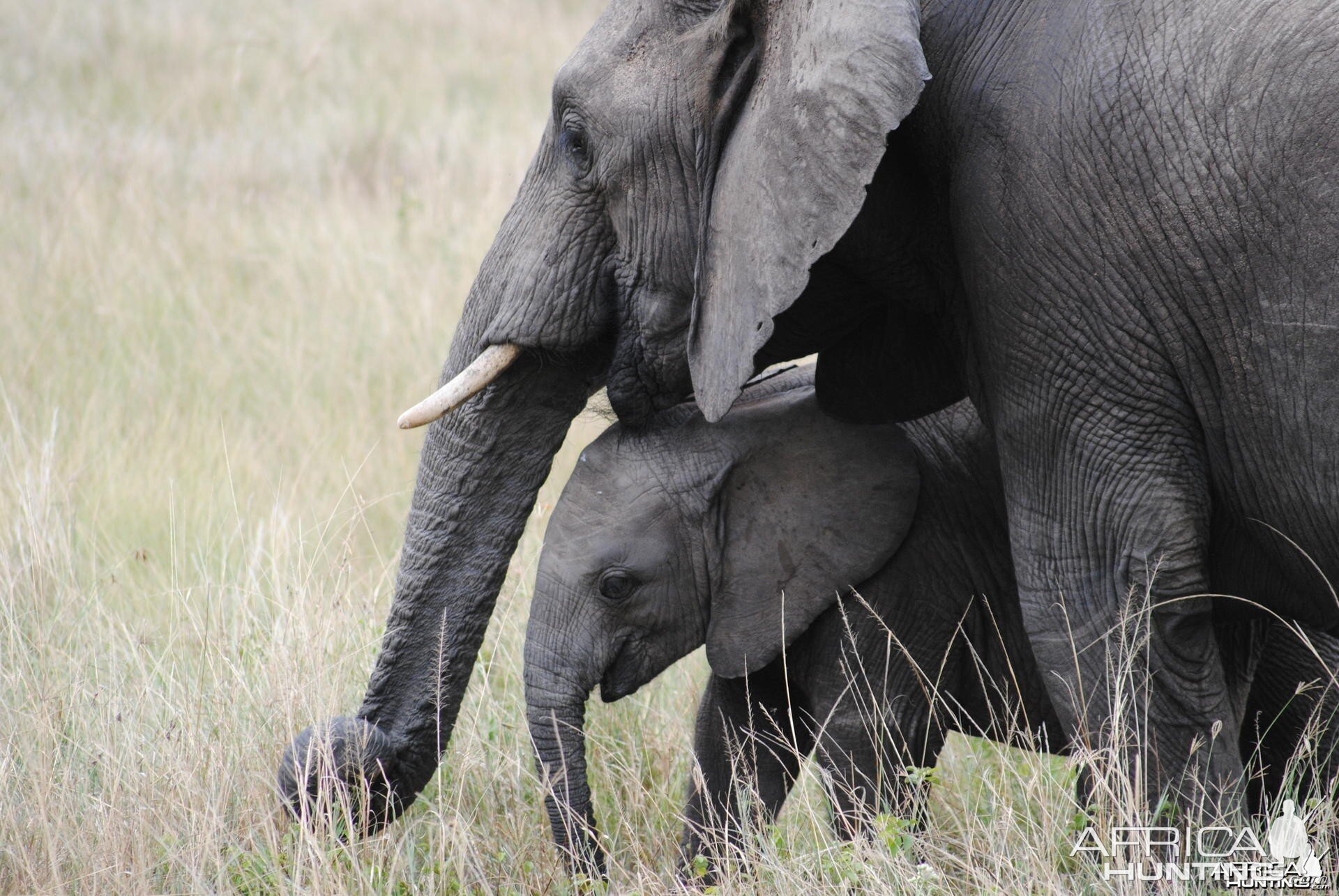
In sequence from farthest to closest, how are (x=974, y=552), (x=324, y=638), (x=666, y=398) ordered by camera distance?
(x=324, y=638) → (x=974, y=552) → (x=666, y=398)

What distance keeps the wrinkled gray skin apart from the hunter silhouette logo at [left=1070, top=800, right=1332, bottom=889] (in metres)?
0.55

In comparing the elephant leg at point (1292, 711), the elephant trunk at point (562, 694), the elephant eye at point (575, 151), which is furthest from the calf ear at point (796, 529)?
the elephant leg at point (1292, 711)

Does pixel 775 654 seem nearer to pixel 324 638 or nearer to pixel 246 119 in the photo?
pixel 324 638

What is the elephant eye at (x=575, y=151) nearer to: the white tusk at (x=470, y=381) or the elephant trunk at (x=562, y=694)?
the white tusk at (x=470, y=381)

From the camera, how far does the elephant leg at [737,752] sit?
3.77 m

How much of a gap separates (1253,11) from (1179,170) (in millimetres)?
280

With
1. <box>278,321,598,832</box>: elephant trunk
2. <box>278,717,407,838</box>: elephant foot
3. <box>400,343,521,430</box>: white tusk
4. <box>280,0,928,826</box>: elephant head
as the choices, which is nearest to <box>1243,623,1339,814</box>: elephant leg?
<box>280,0,928,826</box>: elephant head

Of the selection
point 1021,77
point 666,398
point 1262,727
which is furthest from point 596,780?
point 1021,77

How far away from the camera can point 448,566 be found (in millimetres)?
3463

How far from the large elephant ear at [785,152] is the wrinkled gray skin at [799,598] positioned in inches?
24.0

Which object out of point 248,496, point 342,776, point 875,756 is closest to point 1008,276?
point 875,756

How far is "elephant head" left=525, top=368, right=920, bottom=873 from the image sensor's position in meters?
3.54

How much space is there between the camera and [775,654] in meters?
3.62

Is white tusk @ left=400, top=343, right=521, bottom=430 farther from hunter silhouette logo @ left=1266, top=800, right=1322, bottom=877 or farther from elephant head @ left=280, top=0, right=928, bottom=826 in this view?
hunter silhouette logo @ left=1266, top=800, right=1322, bottom=877
